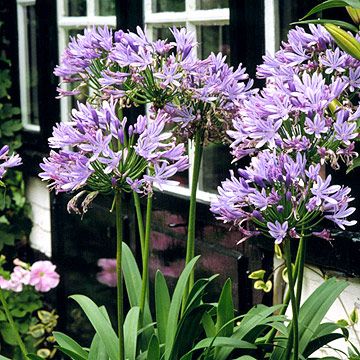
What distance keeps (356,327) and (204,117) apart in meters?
0.98

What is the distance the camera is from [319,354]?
3389 mm

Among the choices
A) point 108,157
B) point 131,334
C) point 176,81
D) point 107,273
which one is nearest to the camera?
point 108,157

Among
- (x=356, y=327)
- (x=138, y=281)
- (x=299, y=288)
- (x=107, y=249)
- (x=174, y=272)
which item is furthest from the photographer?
(x=107, y=249)

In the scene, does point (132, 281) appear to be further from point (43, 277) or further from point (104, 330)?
point (43, 277)

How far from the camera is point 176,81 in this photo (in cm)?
248

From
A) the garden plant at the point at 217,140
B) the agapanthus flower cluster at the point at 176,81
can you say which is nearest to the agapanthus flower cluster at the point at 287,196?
the garden plant at the point at 217,140

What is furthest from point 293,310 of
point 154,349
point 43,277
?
point 43,277

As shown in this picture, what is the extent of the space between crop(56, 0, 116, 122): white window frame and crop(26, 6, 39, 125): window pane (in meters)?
0.41

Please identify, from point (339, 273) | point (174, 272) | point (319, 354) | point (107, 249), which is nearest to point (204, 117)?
point (339, 273)

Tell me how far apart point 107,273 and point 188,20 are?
4.91 feet

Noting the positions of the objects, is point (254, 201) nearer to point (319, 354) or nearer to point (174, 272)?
point (319, 354)

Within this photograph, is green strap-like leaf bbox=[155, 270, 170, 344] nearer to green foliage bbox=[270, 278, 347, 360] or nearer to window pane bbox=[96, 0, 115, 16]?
green foliage bbox=[270, 278, 347, 360]

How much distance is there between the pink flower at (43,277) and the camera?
4828 millimetres

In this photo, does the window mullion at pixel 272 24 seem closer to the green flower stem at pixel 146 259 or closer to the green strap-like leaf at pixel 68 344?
the green flower stem at pixel 146 259
